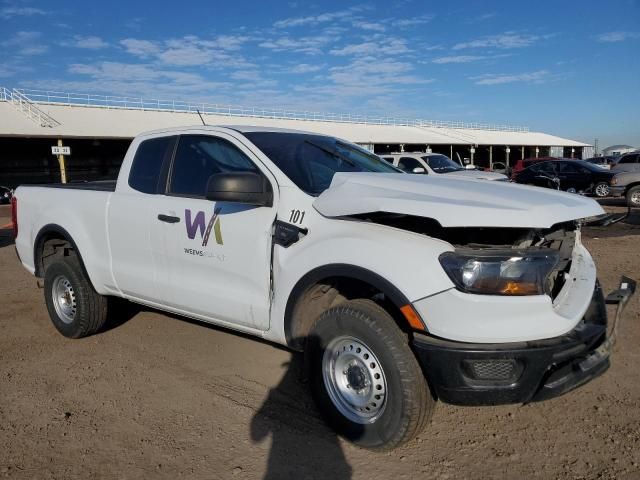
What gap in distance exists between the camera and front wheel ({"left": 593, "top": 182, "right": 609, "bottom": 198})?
730 inches

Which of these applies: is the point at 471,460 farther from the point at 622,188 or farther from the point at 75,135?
the point at 75,135

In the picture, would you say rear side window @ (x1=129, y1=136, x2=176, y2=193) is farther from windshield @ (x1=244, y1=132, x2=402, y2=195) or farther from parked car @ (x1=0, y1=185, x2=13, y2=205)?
parked car @ (x1=0, y1=185, x2=13, y2=205)

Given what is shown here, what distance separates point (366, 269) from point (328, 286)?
48 cm

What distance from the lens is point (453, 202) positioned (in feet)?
9.52

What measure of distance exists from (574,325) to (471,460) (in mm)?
952

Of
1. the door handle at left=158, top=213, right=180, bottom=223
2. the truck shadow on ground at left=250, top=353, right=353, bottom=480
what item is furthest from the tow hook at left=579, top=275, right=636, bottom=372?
the door handle at left=158, top=213, right=180, bottom=223

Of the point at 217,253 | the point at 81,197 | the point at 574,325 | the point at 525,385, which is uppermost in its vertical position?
the point at 81,197

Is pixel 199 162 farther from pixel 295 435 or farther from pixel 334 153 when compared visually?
pixel 295 435

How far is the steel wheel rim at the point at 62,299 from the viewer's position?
17.3 feet

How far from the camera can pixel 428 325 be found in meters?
2.80

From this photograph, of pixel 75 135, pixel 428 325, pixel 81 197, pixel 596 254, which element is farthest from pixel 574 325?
pixel 75 135

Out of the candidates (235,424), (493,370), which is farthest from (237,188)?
(493,370)

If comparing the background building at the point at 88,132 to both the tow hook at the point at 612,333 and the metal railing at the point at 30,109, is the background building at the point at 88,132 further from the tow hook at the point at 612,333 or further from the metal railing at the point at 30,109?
the tow hook at the point at 612,333

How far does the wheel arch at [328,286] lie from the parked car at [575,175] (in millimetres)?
16944
